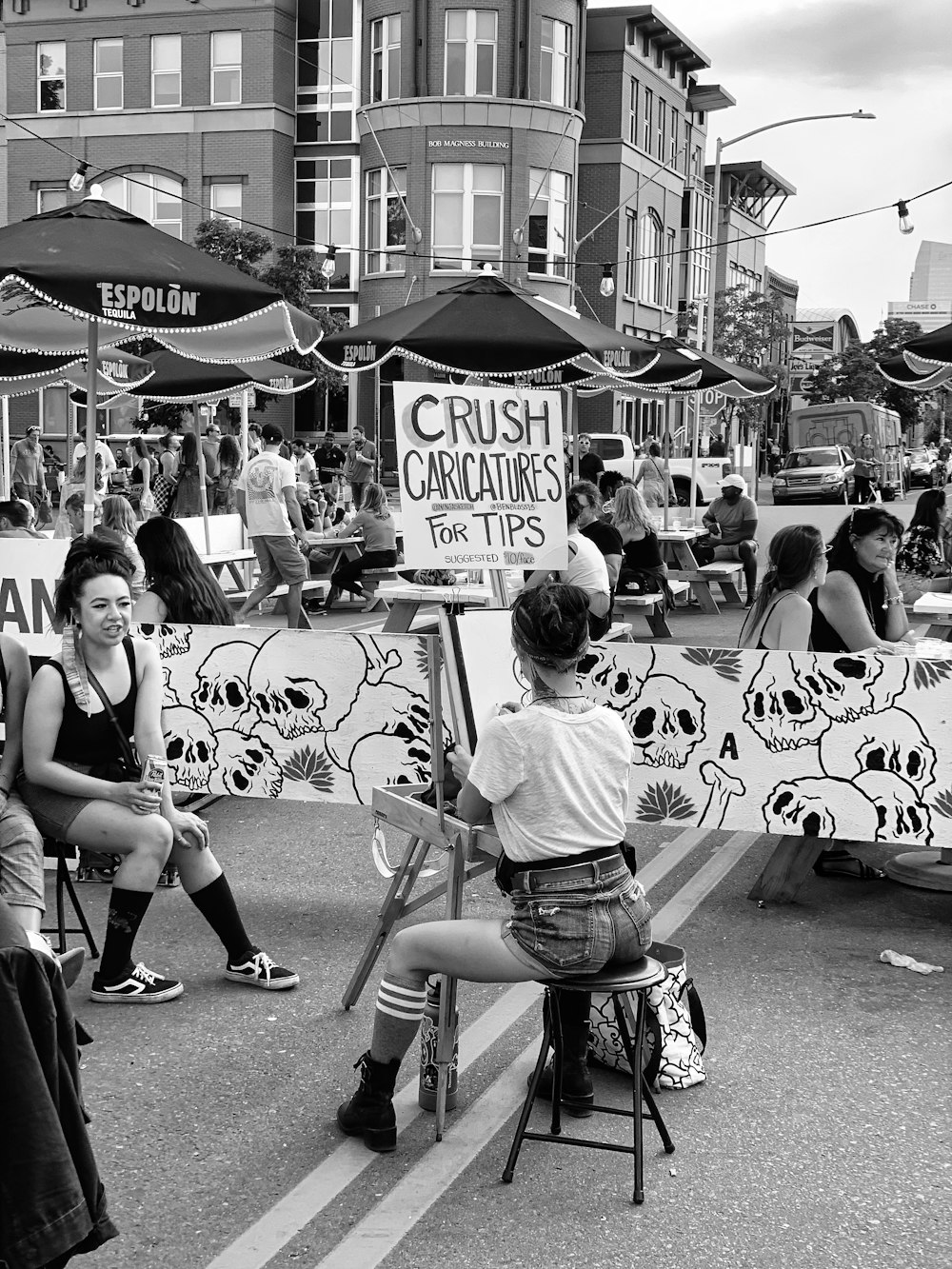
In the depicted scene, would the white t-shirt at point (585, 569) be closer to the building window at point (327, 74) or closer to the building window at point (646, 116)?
the building window at point (327, 74)

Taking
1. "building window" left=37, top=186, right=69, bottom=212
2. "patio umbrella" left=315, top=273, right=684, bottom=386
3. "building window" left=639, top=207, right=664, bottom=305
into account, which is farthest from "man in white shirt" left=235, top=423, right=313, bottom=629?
"building window" left=639, top=207, right=664, bottom=305

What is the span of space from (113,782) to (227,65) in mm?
40689

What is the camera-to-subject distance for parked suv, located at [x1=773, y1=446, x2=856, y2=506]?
3744 centimetres

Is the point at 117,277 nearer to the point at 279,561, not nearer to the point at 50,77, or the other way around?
the point at 279,561

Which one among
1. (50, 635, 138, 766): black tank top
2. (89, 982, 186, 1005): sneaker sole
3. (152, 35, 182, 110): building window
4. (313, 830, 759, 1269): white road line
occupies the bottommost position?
(313, 830, 759, 1269): white road line

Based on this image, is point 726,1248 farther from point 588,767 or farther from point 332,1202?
point 588,767

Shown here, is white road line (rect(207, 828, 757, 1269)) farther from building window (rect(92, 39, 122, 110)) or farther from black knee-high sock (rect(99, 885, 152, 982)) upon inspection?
building window (rect(92, 39, 122, 110))

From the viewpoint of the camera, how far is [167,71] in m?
41.8

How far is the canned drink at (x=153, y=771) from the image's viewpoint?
5.01 metres

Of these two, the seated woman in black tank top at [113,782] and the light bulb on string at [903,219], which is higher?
the light bulb on string at [903,219]

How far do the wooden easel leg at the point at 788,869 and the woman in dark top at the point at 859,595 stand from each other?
50 cm

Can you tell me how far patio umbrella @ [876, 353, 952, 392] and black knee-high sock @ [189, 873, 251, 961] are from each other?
953 cm

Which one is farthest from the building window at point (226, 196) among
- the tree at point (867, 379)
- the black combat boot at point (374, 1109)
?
the black combat boot at point (374, 1109)

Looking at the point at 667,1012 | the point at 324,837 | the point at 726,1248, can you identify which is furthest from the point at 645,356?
the point at 726,1248
